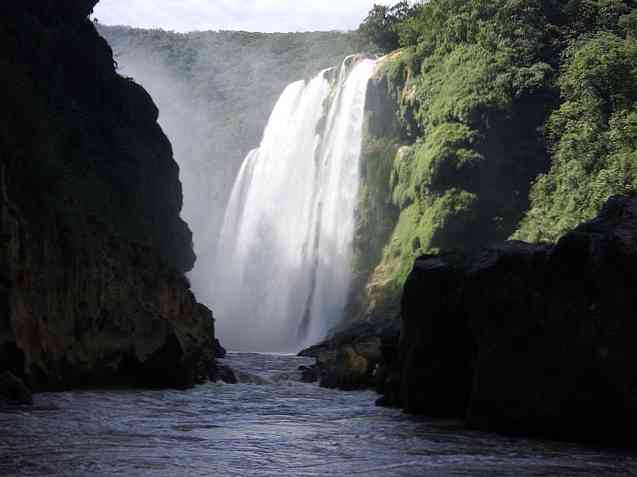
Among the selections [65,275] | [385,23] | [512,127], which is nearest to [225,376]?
[65,275]

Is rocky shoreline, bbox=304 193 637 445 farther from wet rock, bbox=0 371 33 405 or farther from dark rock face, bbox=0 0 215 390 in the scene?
dark rock face, bbox=0 0 215 390

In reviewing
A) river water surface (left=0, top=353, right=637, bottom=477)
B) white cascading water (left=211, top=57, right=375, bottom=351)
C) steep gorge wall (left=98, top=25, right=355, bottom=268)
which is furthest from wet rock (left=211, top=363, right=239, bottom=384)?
steep gorge wall (left=98, top=25, right=355, bottom=268)

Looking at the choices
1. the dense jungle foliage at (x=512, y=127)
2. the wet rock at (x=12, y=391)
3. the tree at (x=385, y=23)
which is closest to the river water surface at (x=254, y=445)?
the wet rock at (x=12, y=391)

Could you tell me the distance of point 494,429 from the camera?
10219 mm

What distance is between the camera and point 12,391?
12109mm

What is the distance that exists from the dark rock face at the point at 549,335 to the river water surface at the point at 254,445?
1.48 ft

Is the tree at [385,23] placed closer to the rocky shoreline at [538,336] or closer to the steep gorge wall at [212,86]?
the steep gorge wall at [212,86]

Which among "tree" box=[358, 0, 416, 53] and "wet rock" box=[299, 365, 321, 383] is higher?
"tree" box=[358, 0, 416, 53]

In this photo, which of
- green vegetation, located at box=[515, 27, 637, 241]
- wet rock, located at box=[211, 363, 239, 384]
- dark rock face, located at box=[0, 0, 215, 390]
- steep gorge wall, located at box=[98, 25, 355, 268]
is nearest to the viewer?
dark rock face, located at box=[0, 0, 215, 390]

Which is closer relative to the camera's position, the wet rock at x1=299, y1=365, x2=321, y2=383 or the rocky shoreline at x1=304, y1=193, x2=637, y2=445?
the rocky shoreline at x1=304, y1=193, x2=637, y2=445

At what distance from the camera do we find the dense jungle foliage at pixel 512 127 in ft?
113

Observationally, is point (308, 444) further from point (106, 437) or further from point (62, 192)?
point (62, 192)

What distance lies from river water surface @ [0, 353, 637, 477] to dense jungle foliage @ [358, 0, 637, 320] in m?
23.0

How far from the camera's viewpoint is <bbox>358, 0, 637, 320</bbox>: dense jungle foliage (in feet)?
113
